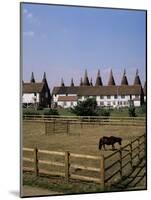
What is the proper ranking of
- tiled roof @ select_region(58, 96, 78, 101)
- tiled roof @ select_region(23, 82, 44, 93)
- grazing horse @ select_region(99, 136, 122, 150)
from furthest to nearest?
grazing horse @ select_region(99, 136, 122, 150) → tiled roof @ select_region(58, 96, 78, 101) → tiled roof @ select_region(23, 82, 44, 93)

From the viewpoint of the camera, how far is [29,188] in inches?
180

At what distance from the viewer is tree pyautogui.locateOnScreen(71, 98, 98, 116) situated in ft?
15.5

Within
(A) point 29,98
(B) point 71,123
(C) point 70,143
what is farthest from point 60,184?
(A) point 29,98

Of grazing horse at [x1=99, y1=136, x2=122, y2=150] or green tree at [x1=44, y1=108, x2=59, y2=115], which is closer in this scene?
green tree at [x1=44, y1=108, x2=59, y2=115]

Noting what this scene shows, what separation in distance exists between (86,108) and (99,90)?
7.8 inches

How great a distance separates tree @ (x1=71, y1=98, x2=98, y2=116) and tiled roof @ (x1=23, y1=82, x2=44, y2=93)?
0.37 m

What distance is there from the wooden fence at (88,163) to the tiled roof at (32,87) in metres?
0.51

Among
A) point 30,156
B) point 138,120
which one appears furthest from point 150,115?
point 30,156

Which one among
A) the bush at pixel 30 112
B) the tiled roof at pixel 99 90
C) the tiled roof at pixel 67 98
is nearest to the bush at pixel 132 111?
the tiled roof at pixel 99 90

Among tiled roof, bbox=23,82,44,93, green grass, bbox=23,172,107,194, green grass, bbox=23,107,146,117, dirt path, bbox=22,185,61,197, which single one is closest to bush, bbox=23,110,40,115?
green grass, bbox=23,107,146,117

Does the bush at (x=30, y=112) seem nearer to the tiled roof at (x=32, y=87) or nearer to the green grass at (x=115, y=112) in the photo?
the green grass at (x=115, y=112)

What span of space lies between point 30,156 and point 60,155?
0.28 m

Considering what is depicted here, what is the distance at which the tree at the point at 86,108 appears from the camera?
15.5 feet

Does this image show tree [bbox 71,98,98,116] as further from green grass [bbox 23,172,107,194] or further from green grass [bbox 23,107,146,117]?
green grass [bbox 23,172,107,194]
